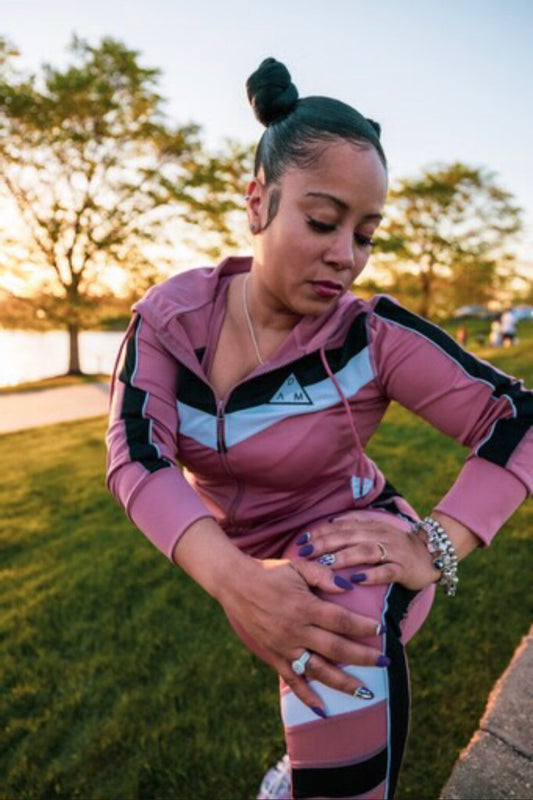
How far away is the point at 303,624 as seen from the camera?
132 cm

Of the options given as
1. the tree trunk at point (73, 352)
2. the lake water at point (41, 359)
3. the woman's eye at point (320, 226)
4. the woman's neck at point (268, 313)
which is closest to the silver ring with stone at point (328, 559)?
the woman's neck at point (268, 313)

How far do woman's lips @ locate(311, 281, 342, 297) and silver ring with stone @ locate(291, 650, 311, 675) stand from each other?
1010 mm

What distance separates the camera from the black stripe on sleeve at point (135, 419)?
1575 millimetres

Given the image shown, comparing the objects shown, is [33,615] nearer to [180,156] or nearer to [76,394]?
[76,394]

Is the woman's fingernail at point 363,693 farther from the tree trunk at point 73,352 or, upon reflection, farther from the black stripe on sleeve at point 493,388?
the tree trunk at point 73,352

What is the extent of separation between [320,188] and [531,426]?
927mm

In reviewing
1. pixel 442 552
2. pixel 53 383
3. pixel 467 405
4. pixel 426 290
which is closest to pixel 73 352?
pixel 53 383

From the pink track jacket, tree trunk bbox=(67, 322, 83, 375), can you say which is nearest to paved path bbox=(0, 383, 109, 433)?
tree trunk bbox=(67, 322, 83, 375)

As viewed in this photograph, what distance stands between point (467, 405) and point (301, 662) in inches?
34.9

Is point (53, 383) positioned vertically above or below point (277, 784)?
below

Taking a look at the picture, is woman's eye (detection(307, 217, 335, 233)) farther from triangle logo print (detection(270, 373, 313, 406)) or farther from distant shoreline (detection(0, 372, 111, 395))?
distant shoreline (detection(0, 372, 111, 395))

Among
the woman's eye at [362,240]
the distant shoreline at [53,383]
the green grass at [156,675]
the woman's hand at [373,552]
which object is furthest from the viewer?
the distant shoreline at [53,383]

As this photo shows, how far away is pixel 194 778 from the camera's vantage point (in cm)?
220

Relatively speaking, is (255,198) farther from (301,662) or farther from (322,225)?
(301,662)
